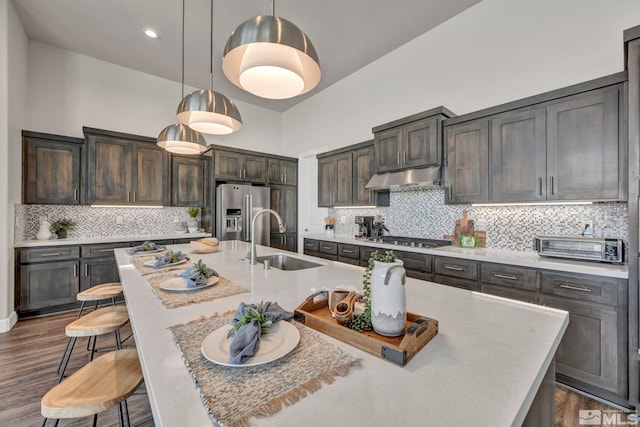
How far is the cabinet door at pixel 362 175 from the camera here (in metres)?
3.87

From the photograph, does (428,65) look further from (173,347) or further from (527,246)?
(173,347)

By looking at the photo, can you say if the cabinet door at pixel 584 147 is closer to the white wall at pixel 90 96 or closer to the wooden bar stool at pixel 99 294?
the wooden bar stool at pixel 99 294

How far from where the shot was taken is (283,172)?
5449 millimetres

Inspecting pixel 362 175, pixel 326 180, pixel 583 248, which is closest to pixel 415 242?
pixel 362 175

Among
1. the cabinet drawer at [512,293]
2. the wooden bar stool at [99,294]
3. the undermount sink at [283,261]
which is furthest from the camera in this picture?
the undermount sink at [283,261]

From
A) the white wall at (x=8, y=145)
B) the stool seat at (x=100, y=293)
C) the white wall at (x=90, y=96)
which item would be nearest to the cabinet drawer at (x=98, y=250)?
the white wall at (x=8, y=145)

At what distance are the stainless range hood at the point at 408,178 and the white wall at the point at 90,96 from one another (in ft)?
12.1

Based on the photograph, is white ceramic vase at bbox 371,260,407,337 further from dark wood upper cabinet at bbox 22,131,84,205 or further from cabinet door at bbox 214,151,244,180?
dark wood upper cabinet at bbox 22,131,84,205

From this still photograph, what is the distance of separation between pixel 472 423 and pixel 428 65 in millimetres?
3897

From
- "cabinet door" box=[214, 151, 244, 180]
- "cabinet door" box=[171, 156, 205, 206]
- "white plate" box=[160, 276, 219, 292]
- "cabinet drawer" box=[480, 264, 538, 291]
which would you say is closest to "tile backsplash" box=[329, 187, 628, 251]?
"cabinet drawer" box=[480, 264, 538, 291]

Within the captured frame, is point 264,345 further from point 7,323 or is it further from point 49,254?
point 49,254

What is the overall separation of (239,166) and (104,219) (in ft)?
7.16

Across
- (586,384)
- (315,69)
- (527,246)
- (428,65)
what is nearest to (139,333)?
(315,69)

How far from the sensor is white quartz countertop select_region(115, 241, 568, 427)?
54 centimetres
